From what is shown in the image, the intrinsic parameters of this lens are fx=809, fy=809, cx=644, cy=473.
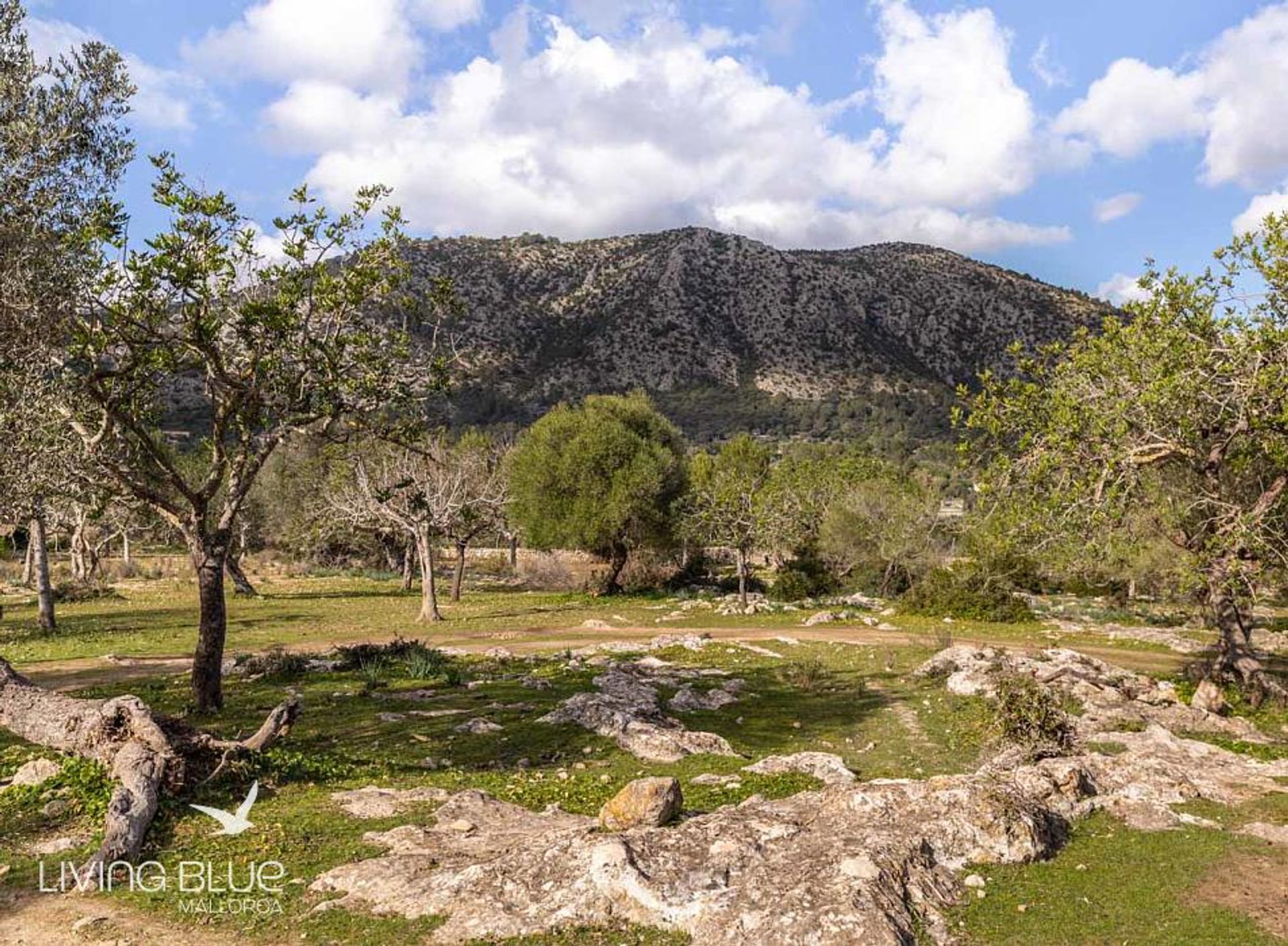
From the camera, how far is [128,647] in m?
29.1

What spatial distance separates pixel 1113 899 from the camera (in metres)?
9.10

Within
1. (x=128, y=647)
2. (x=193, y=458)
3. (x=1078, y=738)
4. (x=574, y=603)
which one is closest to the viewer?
(x=1078, y=738)

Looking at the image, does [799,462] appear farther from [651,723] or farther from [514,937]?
[514,937]

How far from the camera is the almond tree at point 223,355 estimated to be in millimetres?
15297

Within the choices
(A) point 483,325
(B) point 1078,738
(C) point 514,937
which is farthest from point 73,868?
(A) point 483,325

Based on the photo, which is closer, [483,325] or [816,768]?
[816,768]

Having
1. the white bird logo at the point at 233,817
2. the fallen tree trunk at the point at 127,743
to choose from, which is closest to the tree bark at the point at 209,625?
the fallen tree trunk at the point at 127,743

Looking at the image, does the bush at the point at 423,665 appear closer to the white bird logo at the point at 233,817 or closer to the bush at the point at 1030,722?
the white bird logo at the point at 233,817

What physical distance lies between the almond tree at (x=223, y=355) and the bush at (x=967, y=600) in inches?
1215

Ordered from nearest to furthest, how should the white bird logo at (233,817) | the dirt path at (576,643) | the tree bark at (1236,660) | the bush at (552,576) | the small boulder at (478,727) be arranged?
the white bird logo at (233,817) < the small boulder at (478,727) < the tree bark at (1236,660) < the dirt path at (576,643) < the bush at (552,576)

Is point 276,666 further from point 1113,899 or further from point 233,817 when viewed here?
point 1113,899

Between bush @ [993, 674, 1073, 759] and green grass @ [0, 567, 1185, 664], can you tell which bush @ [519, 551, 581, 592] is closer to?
green grass @ [0, 567, 1185, 664]

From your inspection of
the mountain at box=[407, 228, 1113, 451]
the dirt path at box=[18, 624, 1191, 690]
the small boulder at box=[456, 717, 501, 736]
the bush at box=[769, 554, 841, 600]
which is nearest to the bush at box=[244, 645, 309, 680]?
the dirt path at box=[18, 624, 1191, 690]

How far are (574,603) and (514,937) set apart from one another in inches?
1543
